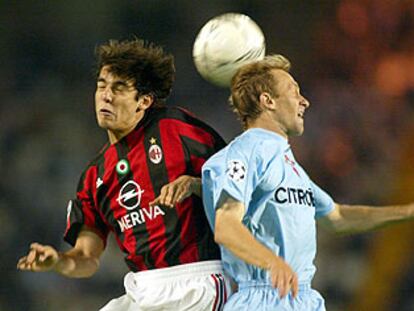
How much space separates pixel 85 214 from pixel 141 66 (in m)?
0.68

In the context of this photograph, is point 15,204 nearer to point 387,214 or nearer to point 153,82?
point 153,82

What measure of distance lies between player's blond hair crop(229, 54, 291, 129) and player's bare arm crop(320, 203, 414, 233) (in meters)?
0.62

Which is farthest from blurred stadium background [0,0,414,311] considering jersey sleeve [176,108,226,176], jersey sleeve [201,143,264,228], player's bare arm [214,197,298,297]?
player's bare arm [214,197,298,297]

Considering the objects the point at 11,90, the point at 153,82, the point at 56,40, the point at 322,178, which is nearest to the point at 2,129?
the point at 11,90

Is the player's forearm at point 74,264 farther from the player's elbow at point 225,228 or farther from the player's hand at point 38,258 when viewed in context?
the player's elbow at point 225,228

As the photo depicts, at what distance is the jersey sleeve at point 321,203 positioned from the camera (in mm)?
4010

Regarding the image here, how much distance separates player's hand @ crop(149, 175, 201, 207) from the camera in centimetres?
354

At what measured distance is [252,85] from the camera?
3816 millimetres

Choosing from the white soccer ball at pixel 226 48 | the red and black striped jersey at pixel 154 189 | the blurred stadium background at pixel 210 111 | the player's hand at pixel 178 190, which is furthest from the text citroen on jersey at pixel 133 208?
the blurred stadium background at pixel 210 111

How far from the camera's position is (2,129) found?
7.33m

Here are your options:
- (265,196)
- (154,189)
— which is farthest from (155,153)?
(265,196)

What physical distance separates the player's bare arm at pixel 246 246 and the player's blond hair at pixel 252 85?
52 centimetres

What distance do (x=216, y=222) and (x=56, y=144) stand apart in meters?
4.12

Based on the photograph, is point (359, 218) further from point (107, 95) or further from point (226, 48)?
point (107, 95)
